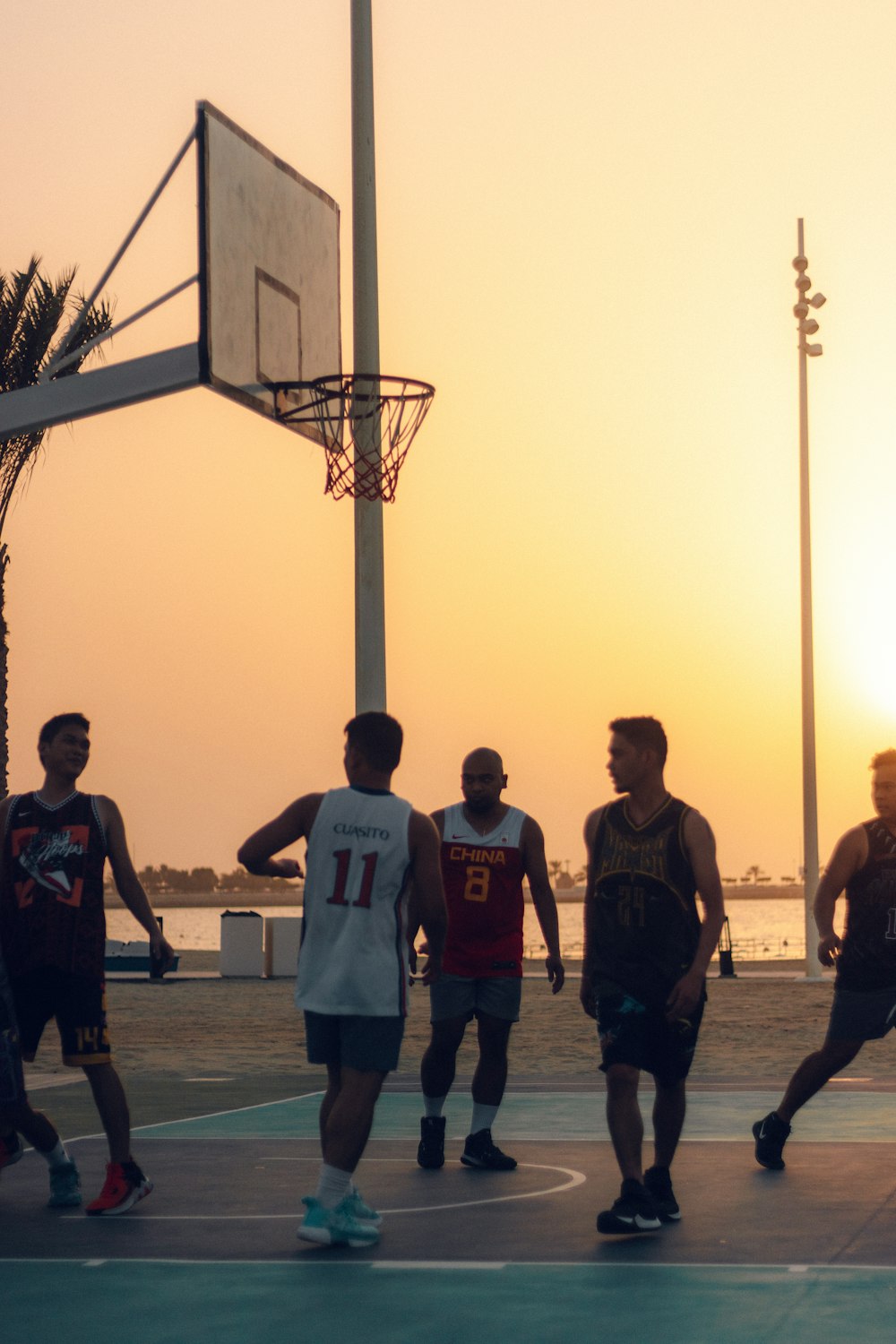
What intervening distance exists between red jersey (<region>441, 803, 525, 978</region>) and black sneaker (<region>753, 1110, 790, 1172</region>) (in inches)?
56.0

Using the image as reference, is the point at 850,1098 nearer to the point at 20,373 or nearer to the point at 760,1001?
the point at 760,1001

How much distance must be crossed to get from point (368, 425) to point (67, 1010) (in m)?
6.19

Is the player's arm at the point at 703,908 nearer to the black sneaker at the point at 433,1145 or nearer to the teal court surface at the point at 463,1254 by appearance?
the teal court surface at the point at 463,1254

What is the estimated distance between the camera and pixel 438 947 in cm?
757

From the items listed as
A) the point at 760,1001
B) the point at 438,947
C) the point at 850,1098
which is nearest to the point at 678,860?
the point at 438,947

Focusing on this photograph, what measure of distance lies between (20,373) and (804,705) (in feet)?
48.0

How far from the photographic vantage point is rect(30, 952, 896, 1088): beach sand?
16.0 metres

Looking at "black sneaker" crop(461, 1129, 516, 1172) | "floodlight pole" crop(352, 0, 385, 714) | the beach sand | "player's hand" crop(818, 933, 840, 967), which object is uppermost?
"floodlight pole" crop(352, 0, 385, 714)

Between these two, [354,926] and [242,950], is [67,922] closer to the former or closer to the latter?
[354,926]

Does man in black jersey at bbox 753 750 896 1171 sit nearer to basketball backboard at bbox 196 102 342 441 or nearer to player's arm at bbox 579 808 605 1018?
player's arm at bbox 579 808 605 1018

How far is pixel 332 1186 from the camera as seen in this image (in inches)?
282

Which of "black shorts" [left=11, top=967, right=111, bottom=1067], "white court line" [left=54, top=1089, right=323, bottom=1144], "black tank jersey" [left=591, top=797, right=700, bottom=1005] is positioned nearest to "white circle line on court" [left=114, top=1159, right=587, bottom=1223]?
"black shorts" [left=11, top=967, right=111, bottom=1067]

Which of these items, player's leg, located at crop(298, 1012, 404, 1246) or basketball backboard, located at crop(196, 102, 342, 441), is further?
basketball backboard, located at crop(196, 102, 342, 441)

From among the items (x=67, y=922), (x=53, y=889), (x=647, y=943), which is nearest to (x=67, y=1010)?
(x=67, y=922)
